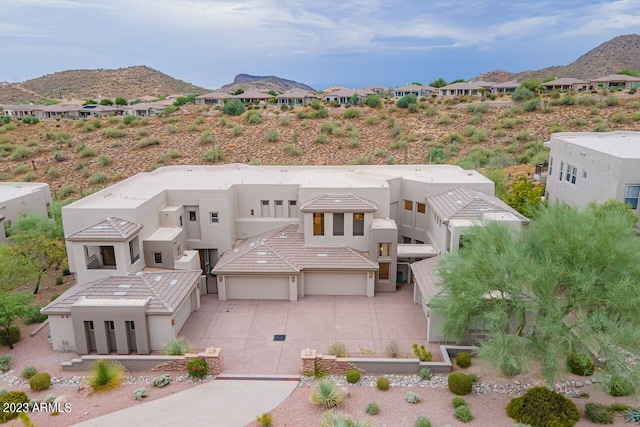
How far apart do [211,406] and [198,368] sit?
6.42 ft

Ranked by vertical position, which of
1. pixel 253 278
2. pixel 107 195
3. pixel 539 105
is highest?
pixel 539 105

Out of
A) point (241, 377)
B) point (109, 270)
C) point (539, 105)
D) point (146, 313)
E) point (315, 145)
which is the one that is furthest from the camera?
point (539, 105)

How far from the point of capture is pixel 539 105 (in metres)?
64.2

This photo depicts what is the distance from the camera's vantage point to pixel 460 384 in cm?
1564

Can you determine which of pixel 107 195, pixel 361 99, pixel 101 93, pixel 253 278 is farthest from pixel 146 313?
pixel 101 93

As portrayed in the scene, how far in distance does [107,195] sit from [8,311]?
806 cm

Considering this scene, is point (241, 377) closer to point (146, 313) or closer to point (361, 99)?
point (146, 313)

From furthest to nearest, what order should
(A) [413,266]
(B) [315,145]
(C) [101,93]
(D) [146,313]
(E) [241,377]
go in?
(C) [101,93] < (B) [315,145] < (A) [413,266] < (D) [146,313] < (E) [241,377]

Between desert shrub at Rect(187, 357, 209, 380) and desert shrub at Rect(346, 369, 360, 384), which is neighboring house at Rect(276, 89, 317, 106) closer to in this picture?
desert shrub at Rect(187, 357, 209, 380)

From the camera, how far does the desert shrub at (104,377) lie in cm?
1653

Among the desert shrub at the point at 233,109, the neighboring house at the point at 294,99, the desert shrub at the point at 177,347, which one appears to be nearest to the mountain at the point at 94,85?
the neighboring house at the point at 294,99

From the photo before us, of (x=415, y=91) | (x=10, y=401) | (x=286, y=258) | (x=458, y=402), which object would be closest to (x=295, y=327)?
(x=286, y=258)

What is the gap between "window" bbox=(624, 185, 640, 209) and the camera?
79.4 ft

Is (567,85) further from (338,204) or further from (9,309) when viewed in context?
(9,309)
